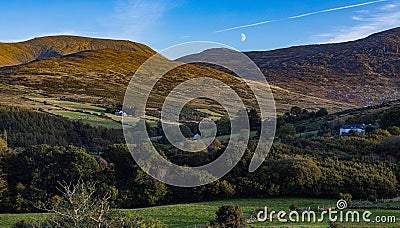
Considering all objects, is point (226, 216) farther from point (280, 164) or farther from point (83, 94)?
point (83, 94)

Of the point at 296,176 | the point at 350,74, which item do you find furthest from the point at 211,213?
the point at 350,74

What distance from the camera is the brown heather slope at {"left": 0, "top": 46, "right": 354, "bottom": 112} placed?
113000 mm

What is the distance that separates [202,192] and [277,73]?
16103 cm

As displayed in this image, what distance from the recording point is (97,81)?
138m

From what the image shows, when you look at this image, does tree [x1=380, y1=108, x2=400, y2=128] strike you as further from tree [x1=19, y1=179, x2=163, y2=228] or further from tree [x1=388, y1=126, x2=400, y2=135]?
tree [x1=19, y1=179, x2=163, y2=228]

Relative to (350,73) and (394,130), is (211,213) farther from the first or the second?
(350,73)

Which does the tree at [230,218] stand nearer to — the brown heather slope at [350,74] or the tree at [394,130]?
the tree at [394,130]

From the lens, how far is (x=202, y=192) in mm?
33500

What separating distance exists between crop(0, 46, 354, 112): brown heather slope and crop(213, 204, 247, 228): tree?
81.5 metres

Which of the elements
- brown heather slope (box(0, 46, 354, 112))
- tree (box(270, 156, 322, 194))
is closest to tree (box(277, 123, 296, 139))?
tree (box(270, 156, 322, 194))

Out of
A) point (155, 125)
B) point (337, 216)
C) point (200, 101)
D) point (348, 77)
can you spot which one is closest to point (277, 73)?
point (348, 77)

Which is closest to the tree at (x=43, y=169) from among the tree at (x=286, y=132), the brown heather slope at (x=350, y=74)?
the tree at (x=286, y=132)

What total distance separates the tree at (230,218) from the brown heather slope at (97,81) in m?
81.5

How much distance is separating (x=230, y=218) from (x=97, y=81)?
410 ft
